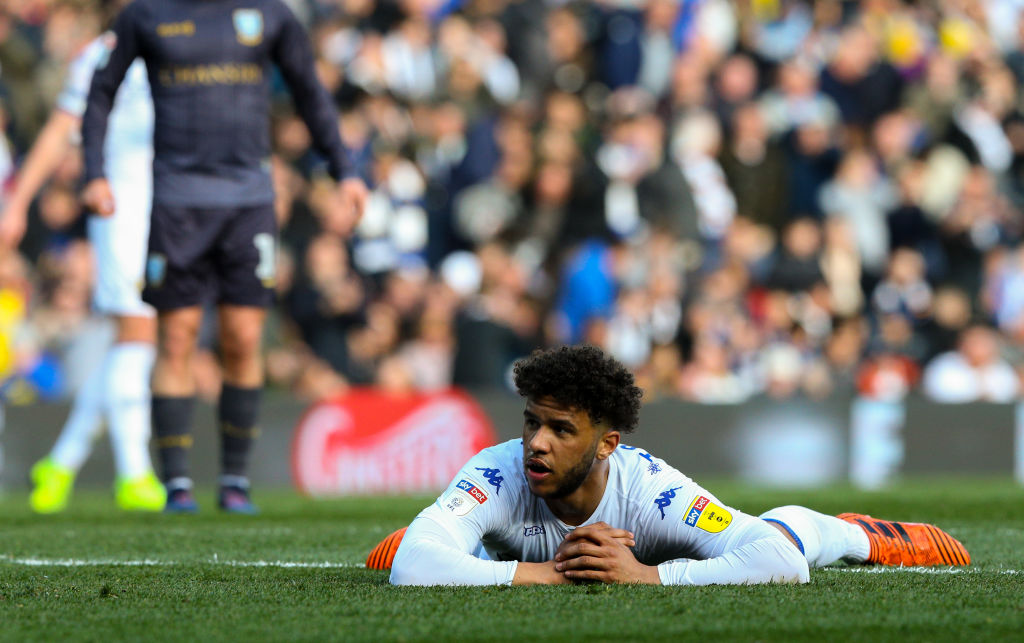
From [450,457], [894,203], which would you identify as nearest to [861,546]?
[450,457]

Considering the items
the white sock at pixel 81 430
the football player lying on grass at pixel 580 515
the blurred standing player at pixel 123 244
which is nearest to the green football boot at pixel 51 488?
the white sock at pixel 81 430

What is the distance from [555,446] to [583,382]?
20cm

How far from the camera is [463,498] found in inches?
182

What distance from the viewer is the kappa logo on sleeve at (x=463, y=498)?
4.60 m

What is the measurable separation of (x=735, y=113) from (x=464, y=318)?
3.95m

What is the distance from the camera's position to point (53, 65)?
1363cm

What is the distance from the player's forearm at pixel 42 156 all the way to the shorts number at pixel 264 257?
1369 mm

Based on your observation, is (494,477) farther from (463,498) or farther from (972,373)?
(972,373)

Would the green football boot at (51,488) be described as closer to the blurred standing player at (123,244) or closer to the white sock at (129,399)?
the blurred standing player at (123,244)

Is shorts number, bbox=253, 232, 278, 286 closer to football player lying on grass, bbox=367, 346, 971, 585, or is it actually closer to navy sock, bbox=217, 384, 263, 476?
navy sock, bbox=217, 384, 263, 476

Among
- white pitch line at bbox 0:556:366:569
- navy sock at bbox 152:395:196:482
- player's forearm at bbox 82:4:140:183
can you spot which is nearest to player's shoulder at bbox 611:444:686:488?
white pitch line at bbox 0:556:366:569

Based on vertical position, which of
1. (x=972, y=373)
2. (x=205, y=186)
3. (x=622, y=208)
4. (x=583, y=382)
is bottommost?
(x=972, y=373)

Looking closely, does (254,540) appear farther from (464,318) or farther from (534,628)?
(464,318)

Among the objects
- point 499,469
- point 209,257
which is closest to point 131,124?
point 209,257
